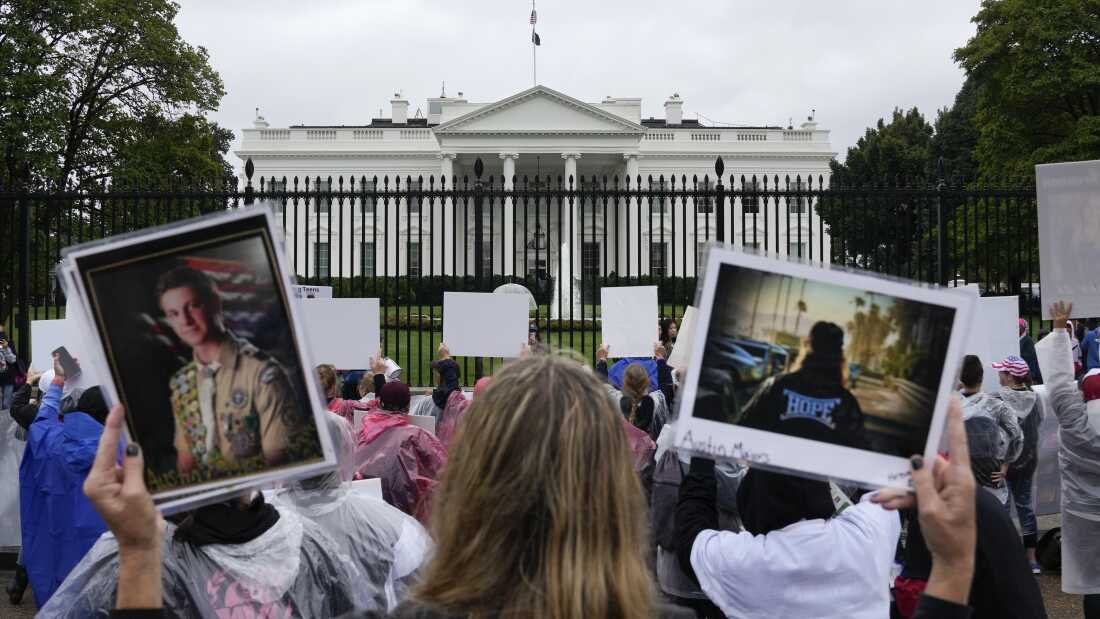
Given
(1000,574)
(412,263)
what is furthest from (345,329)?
(412,263)

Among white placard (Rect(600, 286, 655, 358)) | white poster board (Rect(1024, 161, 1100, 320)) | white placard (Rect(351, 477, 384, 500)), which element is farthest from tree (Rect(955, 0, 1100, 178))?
white placard (Rect(351, 477, 384, 500))

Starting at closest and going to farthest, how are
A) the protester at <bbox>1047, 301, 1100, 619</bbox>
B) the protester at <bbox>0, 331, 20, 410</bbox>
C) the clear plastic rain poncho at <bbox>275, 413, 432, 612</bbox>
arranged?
the clear plastic rain poncho at <bbox>275, 413, 432, 612</bbox> < the protester at <bbox>1047, 301, 1100, 619</bbox> < the protester at <bbox>0, 331, 20, 410</bbox>

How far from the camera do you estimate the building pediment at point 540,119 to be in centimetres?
4603

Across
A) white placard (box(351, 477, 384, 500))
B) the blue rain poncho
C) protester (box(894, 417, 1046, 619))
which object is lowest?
the blue rain poncho

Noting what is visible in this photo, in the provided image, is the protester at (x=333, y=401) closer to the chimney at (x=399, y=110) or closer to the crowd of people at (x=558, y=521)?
the crowd of people at (x=558, y=521)

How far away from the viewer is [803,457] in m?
1.75

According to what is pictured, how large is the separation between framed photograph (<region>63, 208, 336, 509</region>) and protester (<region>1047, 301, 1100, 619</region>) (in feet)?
15.2

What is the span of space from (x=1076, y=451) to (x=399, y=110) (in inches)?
2464

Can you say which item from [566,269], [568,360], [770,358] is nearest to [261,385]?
[568,360]

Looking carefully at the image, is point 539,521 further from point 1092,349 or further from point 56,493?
point 1092,349

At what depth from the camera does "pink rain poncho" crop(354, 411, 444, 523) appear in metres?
4.97

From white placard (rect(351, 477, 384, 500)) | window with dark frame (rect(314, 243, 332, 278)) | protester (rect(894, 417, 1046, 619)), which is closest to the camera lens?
protester (rect(894, 417, 1046, 619))

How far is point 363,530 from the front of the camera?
133 inches

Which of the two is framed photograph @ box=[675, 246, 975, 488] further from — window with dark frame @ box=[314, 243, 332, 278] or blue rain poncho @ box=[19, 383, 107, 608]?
window with dark frame @ box=[314, 243, 332, 278]
